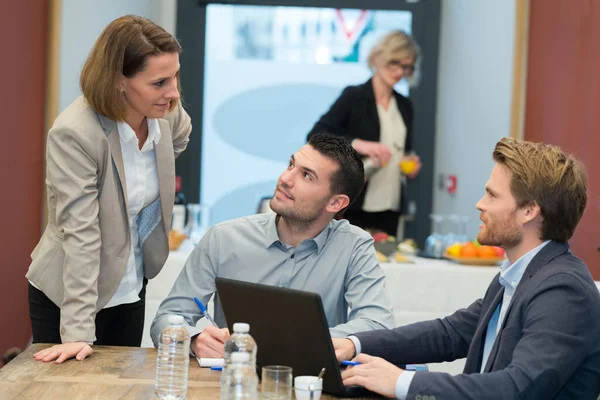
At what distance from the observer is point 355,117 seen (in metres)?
4.36

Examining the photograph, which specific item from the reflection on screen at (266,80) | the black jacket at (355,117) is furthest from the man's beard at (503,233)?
the reflection on screen at (266,80)

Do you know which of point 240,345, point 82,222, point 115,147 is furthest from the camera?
point 115,147

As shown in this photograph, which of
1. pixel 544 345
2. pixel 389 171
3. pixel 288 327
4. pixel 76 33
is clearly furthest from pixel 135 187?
pixel 76 33

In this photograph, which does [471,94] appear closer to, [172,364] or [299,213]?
[299,213]

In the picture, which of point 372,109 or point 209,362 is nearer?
point 209,362

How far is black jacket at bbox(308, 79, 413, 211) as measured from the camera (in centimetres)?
431

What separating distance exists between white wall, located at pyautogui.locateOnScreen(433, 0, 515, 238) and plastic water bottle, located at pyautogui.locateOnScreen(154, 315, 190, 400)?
363 centimetres

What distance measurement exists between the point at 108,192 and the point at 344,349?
72 cm

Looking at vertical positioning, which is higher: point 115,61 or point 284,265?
point 115,61

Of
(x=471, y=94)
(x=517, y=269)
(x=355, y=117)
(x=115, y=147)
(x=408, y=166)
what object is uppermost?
(x=471, y=94)

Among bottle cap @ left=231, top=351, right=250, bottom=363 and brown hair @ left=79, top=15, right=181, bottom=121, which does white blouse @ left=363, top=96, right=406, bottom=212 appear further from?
bottle cap @ left=231, top=351, right=250, bottom=363

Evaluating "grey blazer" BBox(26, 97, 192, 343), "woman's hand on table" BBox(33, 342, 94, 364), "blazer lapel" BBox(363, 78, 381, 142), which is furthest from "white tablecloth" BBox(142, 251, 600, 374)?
"woman's hand on table" BBox(33, 342, 94, 364)

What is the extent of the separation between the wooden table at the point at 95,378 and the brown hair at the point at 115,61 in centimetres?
60

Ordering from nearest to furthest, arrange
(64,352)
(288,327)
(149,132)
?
1. (288,327)
2. (64,352)
3. (149,132)
